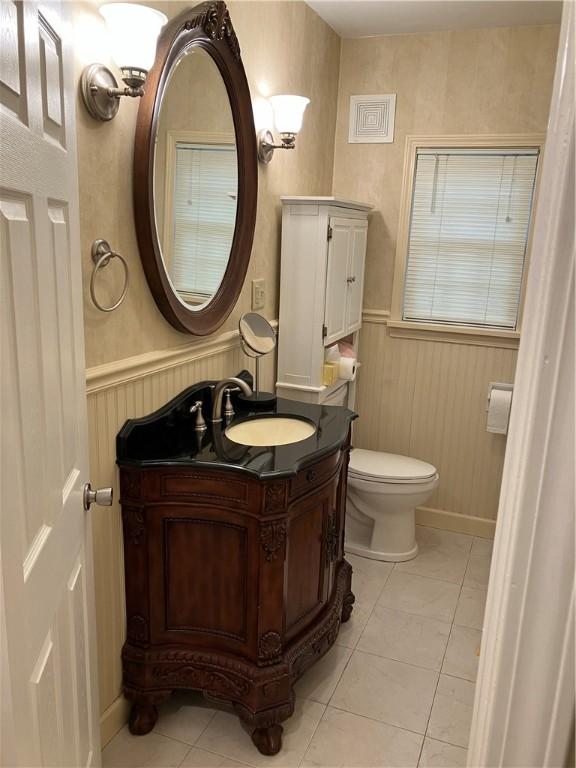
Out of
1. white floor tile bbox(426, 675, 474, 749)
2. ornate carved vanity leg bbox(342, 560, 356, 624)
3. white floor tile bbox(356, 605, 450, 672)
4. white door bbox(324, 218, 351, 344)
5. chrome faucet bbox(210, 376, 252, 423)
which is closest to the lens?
white floor tile bbox(426, 675, 474, 749)

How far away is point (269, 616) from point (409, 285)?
202cm

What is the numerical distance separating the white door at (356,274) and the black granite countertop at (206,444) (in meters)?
0.94

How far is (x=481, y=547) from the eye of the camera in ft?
10.4

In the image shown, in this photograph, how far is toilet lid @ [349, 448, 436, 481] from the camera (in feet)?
9.32

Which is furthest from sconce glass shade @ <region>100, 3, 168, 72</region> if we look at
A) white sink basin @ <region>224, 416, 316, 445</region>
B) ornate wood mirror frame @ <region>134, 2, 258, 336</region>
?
white sink basin @ <region>224, 416, 316, 445</region>

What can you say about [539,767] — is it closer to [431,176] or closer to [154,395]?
[154,395]

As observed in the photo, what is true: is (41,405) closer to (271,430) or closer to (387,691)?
(271,430)

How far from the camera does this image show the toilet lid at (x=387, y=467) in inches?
112

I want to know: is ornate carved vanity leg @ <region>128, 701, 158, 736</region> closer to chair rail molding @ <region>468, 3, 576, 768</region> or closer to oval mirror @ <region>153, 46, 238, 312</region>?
oval mirror @ <region>153, 46, 238, 312</region>

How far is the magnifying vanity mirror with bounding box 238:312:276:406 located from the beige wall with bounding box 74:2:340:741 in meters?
0.05

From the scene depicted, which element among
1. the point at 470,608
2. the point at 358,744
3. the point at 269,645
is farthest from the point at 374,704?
the point at 470,608

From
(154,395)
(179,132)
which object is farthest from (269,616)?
(179,132)

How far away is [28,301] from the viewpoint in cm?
93

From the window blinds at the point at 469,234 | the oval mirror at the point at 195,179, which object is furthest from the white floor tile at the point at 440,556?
the oval mirror at the point at 195,179
